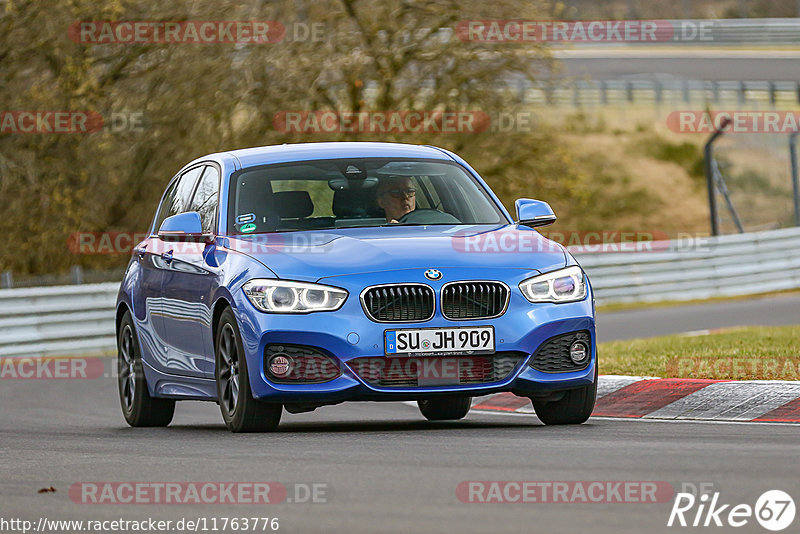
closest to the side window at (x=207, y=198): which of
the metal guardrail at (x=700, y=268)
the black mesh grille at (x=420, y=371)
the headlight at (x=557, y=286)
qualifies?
the black mesh grille at (x=420, y=371)

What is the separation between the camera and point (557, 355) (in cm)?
927

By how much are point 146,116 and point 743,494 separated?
890 inches

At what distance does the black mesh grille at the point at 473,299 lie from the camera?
29.5 feet

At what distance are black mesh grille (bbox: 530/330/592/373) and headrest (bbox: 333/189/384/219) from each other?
1.48 metres

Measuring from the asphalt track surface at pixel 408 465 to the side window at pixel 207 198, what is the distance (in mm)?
1319

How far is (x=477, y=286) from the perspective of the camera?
902cm

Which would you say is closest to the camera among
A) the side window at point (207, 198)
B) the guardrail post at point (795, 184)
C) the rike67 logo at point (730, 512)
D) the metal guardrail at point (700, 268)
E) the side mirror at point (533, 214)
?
the rike67 logo at point (730, 512)

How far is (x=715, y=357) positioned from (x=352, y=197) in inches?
132

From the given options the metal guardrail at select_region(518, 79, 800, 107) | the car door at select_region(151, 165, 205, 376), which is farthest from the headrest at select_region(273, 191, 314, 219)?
the metal guardrail at select_region(518, 79, 800, 107)

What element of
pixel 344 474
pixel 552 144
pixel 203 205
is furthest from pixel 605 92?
pixel 344 474

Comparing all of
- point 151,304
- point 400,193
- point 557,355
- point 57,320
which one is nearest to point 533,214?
point 400,193

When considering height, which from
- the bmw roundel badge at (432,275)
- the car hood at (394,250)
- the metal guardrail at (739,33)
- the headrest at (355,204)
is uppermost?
the metal guardrail at (739,33)

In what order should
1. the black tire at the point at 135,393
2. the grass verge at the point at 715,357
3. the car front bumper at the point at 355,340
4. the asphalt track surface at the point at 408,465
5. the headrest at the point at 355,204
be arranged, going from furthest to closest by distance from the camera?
the black tire at the point at 135,393 < the grass verge at the point at 715,357 < the headrest at the point at 355,204 < the car front bumper at the point at 355,340 < the asphalt track surface at the point at 408,465

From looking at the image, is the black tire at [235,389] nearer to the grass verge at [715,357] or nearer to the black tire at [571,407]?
the black tire at [571,407]
